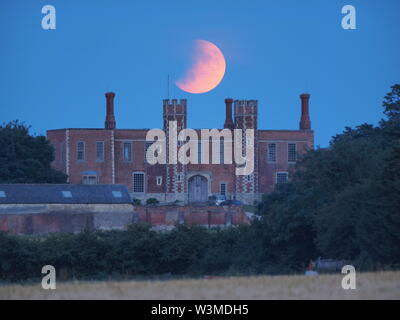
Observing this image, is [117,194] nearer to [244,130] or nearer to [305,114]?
[244,130]

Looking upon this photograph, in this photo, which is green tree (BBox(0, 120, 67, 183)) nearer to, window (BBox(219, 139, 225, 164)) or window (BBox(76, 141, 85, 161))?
window (BBox(76, 141, 85, 161))

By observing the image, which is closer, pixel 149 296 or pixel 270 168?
pixel 149 296

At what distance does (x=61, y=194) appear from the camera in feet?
159

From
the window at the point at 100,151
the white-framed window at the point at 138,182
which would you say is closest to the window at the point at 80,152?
the window at the point at 100,151

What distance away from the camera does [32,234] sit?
149 ft

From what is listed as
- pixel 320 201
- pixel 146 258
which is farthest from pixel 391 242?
pixel 146 258

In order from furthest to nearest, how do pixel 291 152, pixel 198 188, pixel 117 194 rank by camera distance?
pixel 291 152, pixel 198 188, pixel 117 194

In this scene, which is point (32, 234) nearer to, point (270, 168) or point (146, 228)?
point (146, 228)

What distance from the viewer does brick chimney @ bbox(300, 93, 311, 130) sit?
67.7m

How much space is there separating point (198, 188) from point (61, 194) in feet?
64.1

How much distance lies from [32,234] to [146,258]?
874 centimetres

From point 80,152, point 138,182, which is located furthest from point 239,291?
point 80,152

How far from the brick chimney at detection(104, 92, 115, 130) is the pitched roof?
16.3m

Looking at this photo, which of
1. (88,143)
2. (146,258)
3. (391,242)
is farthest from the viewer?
(88,143)
